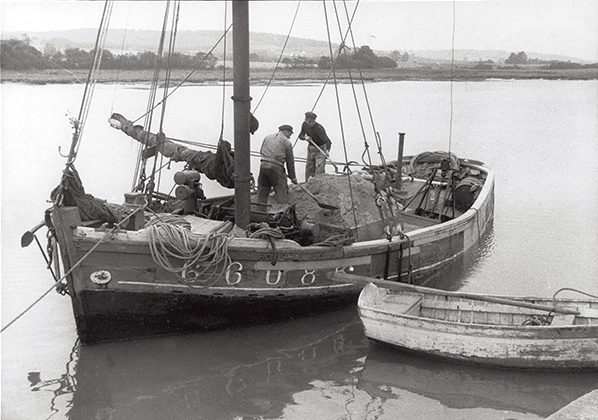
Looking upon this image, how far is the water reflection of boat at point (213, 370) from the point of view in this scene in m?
8.38

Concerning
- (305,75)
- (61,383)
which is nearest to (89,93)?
(61,383)

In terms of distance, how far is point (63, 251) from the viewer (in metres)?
8.69

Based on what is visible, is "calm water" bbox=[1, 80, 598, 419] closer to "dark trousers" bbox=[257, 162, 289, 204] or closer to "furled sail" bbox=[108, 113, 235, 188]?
"dark trousers" bbox=[257, 162, 289, 204]

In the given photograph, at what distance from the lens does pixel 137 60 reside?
205 feet

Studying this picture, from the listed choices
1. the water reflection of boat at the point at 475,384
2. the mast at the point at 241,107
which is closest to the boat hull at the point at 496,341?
the water reflection of boat at the point at 475,384

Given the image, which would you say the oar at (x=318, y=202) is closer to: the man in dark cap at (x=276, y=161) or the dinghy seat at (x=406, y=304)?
the man in dark cap at (x=276, y=161)

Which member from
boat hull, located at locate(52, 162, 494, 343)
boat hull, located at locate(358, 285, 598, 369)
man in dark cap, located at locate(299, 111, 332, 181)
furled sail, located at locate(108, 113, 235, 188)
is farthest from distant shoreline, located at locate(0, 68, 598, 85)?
boat hull, located at locate(358, 285, 598, 369)

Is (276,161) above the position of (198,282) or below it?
above

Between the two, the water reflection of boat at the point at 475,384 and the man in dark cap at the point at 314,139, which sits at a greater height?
the man in dark cap at the point at 314,139

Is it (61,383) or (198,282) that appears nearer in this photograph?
(61,383)

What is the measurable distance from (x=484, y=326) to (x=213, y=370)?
12.2ft

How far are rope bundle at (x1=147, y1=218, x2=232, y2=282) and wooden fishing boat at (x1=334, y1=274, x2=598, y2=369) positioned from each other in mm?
1891

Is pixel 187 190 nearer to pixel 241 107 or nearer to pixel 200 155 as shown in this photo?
pixel 200 155

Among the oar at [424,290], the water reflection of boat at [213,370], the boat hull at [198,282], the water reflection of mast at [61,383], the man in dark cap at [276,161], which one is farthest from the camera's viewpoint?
the man in dark cap at [276,161]
